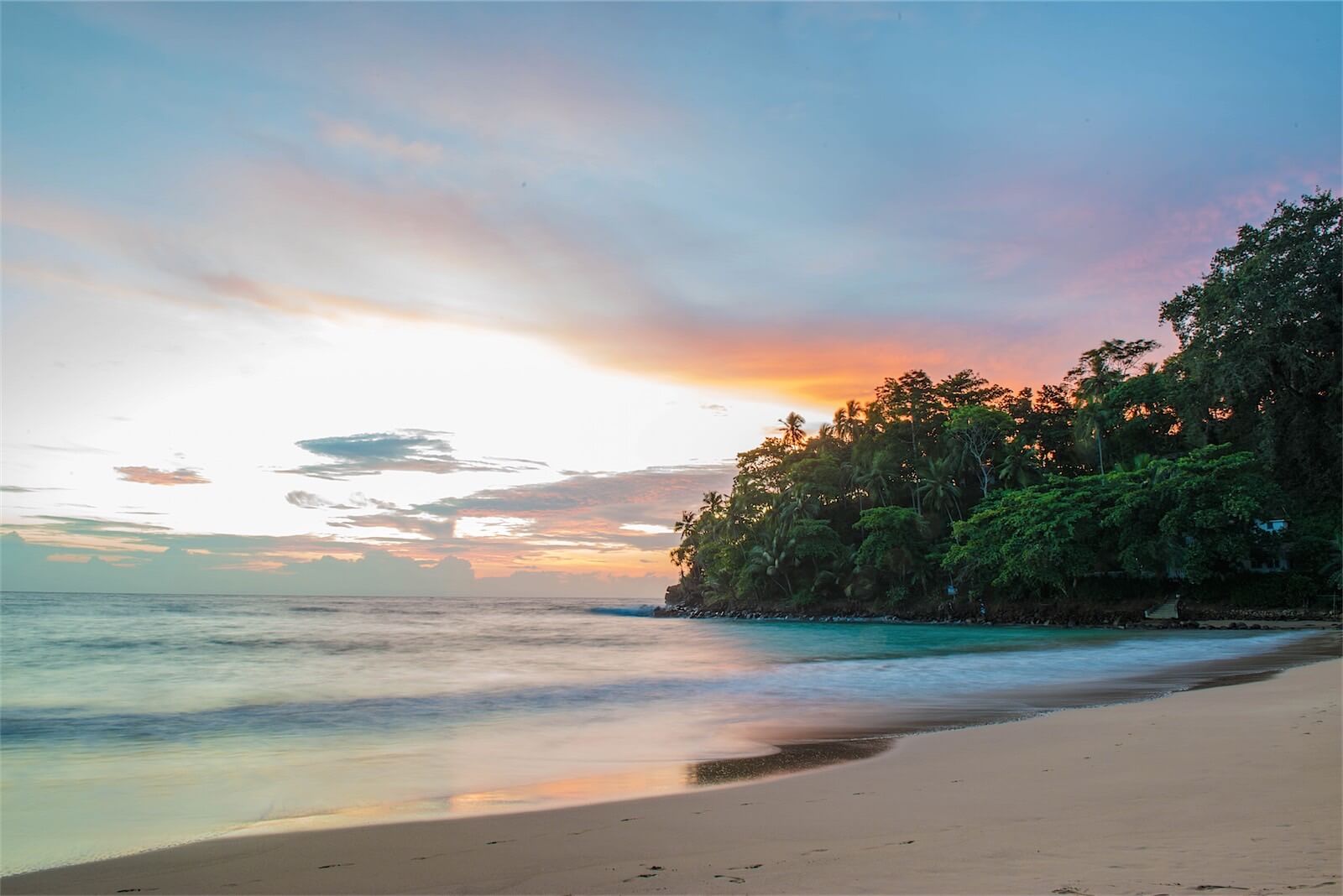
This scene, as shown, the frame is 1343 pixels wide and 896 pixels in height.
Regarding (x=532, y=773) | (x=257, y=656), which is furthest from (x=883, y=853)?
(x=257, y=656)

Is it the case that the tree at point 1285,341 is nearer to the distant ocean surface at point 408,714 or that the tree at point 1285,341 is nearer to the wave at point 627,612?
the distant ocean surface at point 408,714

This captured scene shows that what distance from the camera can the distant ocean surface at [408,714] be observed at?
240 inches

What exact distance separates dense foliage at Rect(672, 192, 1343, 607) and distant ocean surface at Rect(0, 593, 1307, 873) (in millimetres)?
8477

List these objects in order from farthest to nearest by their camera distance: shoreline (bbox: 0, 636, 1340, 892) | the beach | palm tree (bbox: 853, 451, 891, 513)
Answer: palm tree (bbox: 853, 451, 891, 513), shoreline (bbox: 0, 636, 1340, 892), the beach

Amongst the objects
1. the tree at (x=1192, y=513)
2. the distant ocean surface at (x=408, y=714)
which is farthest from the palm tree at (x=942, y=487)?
the distant ocean surface at (x=408, y=714)

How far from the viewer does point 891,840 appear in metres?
4.00

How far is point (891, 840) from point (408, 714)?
358 inches

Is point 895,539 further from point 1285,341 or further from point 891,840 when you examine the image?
point 891,840

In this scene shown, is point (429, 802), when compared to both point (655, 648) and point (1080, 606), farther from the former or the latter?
point (1080, 606)

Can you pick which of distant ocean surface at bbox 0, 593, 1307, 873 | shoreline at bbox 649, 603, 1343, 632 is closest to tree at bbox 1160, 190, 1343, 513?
shoreline at bbox 649, 603, 1343, 632

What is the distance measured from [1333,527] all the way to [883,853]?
37.5m

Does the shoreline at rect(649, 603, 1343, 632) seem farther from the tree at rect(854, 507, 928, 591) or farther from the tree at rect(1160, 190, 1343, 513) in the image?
the tree at rect(1160, 190, 1343, 513)

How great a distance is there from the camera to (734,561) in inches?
2192

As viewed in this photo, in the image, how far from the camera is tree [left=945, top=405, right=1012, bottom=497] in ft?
147
